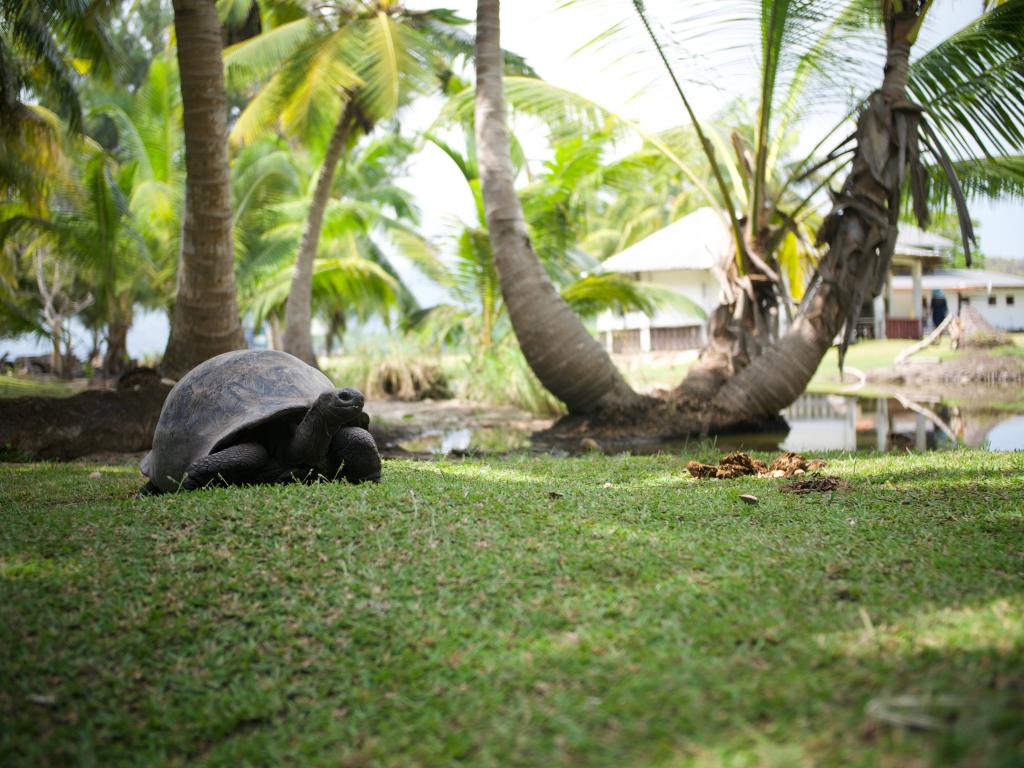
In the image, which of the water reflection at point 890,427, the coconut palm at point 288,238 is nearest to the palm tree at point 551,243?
the coconut palm at point 288,238

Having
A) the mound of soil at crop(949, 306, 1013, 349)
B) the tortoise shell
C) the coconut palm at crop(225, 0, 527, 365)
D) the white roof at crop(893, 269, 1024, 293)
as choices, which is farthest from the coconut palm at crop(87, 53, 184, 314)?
the white roof at crop(893, 269, 1024, 293)

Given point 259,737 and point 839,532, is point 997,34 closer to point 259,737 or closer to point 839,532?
point 839,532

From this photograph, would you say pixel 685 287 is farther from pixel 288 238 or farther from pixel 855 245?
pixel 855 245

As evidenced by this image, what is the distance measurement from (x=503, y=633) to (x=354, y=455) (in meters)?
2.18

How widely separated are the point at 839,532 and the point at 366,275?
1847 centimetres

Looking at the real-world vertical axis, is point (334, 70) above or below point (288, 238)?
above

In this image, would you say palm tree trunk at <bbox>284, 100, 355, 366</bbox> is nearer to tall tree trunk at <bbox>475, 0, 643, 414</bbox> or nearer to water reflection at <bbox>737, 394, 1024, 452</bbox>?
tall tree trunk at <bbox>475, 0, 643, 414</bbox>

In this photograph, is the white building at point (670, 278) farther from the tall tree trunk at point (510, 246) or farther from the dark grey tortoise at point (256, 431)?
the dark grey tortoise at point (256, 431)

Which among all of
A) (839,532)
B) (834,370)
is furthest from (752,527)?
(834,370)

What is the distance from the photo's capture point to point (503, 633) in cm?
264

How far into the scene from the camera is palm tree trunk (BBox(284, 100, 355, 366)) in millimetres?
13812

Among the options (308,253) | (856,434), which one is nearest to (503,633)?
(856,434)

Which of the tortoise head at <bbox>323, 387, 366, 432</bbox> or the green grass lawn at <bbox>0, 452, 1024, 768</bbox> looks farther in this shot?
the tortoise head at <bbox>323, 387, 366, 432</bbox>

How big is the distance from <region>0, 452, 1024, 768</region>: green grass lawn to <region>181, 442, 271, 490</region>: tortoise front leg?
202 millimetres
